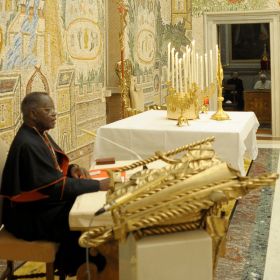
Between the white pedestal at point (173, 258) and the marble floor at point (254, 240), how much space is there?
2.34 m

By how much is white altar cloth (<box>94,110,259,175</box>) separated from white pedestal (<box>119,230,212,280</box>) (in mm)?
3108

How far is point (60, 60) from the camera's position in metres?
7.18

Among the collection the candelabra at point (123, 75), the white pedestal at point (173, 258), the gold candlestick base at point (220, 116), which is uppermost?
the candelabra at point (123, 75)

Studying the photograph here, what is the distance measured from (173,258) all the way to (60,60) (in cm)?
550

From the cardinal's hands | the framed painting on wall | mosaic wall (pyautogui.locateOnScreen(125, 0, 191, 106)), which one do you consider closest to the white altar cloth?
the cardinal's hands

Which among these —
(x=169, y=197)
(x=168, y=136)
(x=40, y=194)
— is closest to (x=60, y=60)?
(x=168, y=136)

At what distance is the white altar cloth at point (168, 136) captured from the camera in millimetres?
5282

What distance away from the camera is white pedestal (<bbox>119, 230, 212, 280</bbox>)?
2.06 metres

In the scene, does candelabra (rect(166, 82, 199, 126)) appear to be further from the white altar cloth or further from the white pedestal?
the white pedestal

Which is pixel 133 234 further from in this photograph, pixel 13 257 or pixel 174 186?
pixel 13 257

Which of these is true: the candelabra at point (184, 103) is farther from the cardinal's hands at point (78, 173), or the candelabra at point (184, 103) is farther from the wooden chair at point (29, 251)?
the wooden chair at point (29, 251)

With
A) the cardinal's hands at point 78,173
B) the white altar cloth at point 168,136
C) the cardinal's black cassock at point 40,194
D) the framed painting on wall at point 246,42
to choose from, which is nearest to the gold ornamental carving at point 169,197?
the cardinal's black cassock at point 40,194

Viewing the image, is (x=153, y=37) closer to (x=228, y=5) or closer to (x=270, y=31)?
(x=228, y=5)

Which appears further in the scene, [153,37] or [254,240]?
[153,37]
